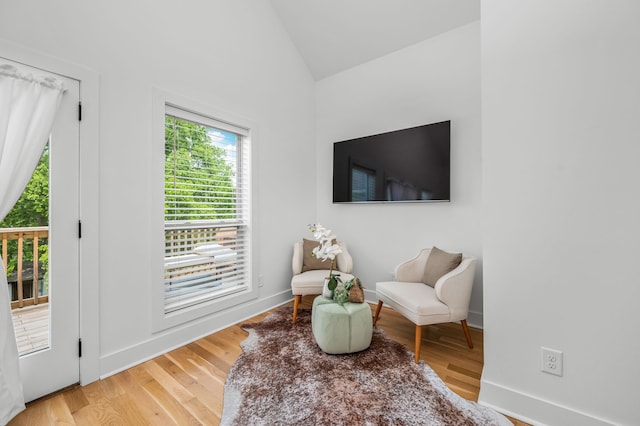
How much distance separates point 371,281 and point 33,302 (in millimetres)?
2907

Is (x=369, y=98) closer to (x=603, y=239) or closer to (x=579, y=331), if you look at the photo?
(x=603, y=239)

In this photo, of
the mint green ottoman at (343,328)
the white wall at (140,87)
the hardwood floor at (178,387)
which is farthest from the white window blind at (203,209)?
the mint green ottoman at (343,328)

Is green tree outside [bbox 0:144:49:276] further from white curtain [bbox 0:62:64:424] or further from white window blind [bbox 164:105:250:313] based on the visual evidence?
white window blind [bbox 164:105:250:313]

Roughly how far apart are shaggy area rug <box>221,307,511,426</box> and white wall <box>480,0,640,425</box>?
29cm

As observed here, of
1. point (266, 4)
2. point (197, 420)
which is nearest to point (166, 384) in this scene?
point (197, 420)

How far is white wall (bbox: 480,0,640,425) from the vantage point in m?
1.27

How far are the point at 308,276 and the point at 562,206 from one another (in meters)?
2.09

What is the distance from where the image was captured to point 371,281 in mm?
3385

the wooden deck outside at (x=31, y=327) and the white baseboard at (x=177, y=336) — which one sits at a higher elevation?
the wooden deck outside at (x=31, y=327)

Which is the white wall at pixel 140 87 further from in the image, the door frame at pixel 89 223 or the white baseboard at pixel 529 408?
the white baseboard at pixel 529 408

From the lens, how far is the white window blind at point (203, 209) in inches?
93.3

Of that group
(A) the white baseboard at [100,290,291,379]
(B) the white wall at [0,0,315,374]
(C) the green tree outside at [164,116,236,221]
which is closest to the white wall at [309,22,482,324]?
(B) the white wall at [0,0,315,374]

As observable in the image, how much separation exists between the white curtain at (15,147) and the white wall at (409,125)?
8.95 feet

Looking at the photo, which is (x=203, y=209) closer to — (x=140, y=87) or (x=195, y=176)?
(x=195, y=176)
